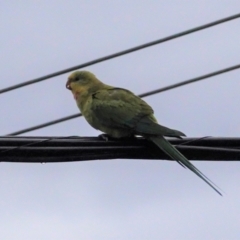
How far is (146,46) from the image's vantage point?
655 cm

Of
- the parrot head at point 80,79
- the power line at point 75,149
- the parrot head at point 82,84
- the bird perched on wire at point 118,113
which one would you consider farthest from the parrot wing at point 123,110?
the power line at point 75,149

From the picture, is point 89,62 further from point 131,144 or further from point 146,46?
point 131,144

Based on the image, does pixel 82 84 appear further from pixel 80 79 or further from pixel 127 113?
pixel 127 113

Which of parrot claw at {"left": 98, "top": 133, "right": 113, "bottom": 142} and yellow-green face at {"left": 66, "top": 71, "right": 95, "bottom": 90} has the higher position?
yellow-green face at {"left": 66, "top": 71, "right": 95, "bottom": 90}

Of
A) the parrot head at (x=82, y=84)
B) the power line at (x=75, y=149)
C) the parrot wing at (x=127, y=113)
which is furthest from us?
the parrot head at (x=82, y=84)

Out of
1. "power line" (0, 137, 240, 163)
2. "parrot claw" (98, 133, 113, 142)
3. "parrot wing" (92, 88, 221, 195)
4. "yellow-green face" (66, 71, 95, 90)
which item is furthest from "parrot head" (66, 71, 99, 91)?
"power line" (0, 137, 240, 163)

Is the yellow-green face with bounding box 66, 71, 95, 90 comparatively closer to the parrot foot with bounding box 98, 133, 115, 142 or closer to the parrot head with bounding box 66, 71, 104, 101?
the parrot head with bounding box 66, 71, 104, 101

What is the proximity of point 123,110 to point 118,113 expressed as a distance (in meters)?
0.06

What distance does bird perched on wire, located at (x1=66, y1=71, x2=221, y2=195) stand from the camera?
6.38 meters

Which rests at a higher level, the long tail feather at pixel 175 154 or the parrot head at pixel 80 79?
the parrot head at pixel 80 79

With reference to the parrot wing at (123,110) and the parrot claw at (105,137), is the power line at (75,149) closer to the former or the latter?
the parrot claw at (105,137)

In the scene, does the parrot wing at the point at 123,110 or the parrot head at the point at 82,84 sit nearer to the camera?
the parrot wing at the point at 123,110

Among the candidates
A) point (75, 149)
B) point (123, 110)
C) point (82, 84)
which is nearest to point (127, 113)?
point (123, 110)

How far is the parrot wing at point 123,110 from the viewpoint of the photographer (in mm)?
6690
